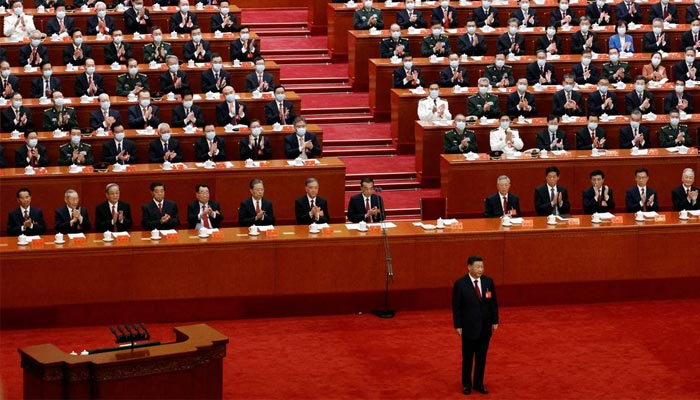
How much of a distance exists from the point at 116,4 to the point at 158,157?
4720mm

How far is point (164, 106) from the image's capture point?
55.8ft

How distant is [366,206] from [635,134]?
170 inches

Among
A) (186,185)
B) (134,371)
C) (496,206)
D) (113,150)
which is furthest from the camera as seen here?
(113,150)

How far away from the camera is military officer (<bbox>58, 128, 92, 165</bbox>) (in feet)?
51.0

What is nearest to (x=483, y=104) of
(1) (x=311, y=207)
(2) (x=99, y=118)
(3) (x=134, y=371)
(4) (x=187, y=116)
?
(4) (x=187, y=116)

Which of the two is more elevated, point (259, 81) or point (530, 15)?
point (530, 15)

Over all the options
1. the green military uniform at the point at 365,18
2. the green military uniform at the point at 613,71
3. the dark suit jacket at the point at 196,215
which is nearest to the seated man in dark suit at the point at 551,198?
the dark suit jacket at the point at 196,215

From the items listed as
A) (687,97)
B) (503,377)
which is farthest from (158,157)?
(687,97)

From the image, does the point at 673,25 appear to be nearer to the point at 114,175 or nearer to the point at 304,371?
the point at 114,175

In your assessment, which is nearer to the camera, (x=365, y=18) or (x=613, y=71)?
(x=613, y=71)

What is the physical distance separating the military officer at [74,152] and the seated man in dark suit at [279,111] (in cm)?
252

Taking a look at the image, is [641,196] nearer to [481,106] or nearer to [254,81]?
[481,106]

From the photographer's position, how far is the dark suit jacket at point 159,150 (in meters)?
15.9

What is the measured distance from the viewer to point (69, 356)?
367 inches
